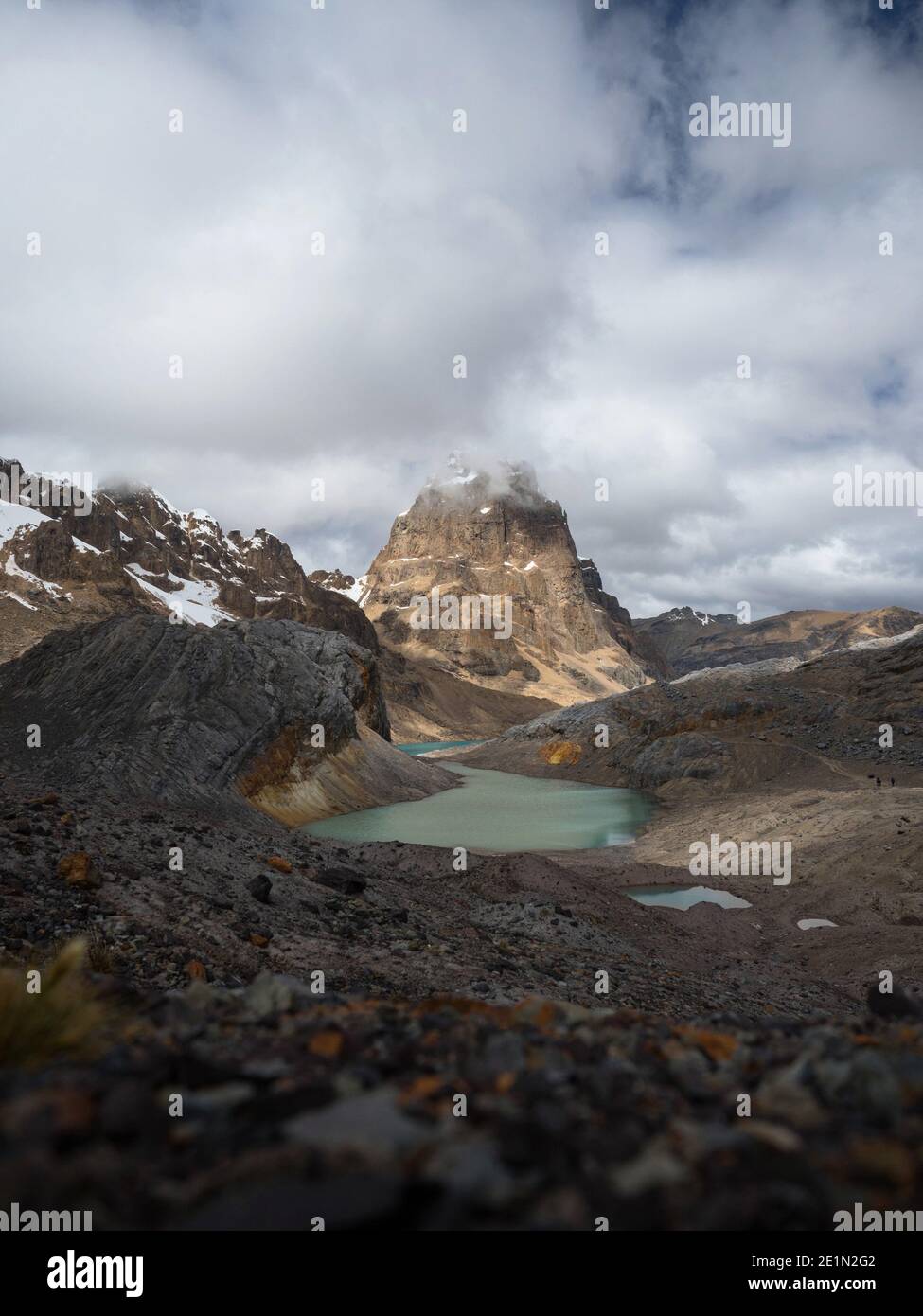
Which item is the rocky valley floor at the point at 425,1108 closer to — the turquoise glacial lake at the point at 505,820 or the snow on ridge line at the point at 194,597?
the turquoise glacial lake at the point at 505,820

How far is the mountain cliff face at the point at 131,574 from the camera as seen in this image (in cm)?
10350

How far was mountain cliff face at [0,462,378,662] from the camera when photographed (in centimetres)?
10350

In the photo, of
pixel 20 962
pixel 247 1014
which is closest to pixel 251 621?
pixel 20 962

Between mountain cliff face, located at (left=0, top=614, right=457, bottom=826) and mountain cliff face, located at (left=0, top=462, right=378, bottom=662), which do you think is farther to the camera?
mountain cliff face, located at (left=0, top=462, right=378, bottom=662)

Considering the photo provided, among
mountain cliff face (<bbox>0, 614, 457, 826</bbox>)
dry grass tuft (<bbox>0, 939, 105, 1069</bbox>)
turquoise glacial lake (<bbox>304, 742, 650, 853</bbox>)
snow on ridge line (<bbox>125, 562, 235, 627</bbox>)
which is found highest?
snow on ridge line (<bbox>125, 562, 235, 627</bbox>)

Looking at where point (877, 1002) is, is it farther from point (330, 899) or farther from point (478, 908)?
point (478, 908)

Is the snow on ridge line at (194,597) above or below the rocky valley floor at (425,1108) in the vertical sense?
above

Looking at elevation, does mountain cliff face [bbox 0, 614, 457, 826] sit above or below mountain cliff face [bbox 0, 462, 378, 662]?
below

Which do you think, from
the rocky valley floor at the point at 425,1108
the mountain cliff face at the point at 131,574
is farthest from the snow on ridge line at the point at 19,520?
the rocky valley floor at the point at 425,1108

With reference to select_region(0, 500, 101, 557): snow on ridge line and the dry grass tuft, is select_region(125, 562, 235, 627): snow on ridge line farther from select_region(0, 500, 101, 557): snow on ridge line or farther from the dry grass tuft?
the dry grass tuft

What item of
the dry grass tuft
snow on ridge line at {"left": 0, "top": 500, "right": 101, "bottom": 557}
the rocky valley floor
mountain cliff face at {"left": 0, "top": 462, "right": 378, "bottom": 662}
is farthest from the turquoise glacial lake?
snow on ridge line at {"left": 0, "top": 500, "right": 101, "bottom": 557}

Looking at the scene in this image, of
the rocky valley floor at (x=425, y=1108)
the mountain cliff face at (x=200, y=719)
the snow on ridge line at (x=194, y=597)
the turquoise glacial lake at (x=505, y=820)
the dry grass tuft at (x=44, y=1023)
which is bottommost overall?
the turquoise glacial lake at (x=505, y=820)

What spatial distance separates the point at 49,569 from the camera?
113125mm
